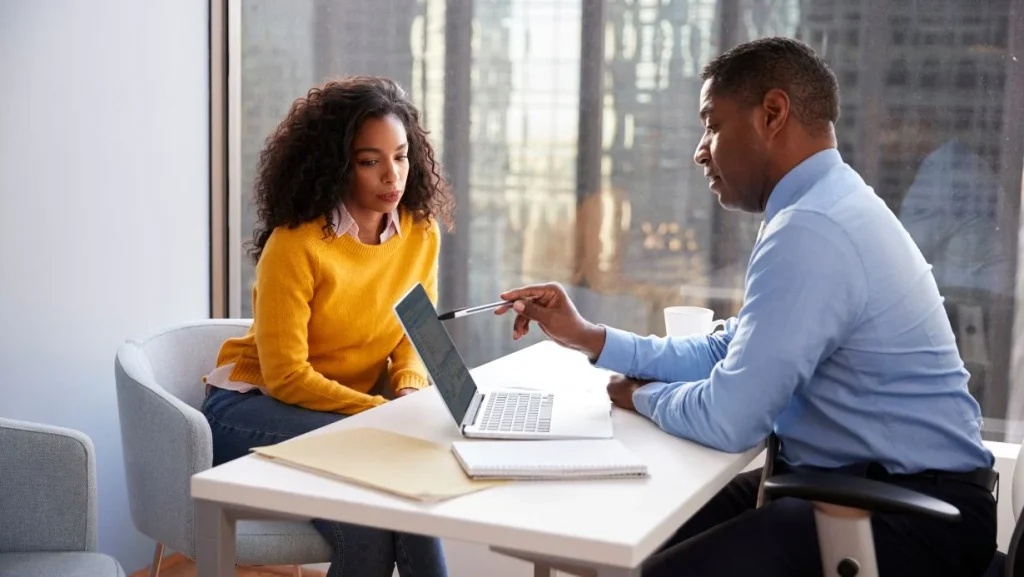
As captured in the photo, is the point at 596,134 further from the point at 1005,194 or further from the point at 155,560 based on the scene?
the point at 155,560

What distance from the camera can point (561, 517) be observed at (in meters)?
1.35

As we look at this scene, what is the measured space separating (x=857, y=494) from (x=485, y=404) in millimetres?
694

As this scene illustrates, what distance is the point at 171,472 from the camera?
7.12 ft

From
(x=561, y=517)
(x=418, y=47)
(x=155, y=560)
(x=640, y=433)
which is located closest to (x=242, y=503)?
(x=561, y=517)

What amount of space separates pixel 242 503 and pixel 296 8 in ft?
7.62

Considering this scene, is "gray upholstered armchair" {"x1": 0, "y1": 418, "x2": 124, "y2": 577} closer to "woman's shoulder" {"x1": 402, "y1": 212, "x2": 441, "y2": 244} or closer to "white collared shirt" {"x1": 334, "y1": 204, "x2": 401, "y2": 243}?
"white collared shirt" {"x1": 334, "y1": 204, "x2": 401, "y2": 243}

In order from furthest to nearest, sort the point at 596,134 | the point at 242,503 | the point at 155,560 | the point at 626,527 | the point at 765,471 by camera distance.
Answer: the point at 596,134, the point at 155,560, the point at 765,471, the point at 242,503, the point at 626,527

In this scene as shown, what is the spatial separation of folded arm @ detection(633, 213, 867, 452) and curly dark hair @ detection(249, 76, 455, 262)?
109 cm

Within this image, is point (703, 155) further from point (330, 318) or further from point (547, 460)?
point (330, 318)

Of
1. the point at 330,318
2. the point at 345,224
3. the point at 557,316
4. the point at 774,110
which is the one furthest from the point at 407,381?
the point at 774,110

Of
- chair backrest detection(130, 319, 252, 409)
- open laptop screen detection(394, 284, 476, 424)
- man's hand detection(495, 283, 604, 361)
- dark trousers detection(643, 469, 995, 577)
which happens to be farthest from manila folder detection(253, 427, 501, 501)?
chair backrest detection(130, 319, 252, 409)

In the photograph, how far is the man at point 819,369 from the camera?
5.41 ft

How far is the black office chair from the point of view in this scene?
1.43 meters

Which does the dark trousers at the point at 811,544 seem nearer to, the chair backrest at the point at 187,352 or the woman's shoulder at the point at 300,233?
the woman's shoulder at the point at 300,233
